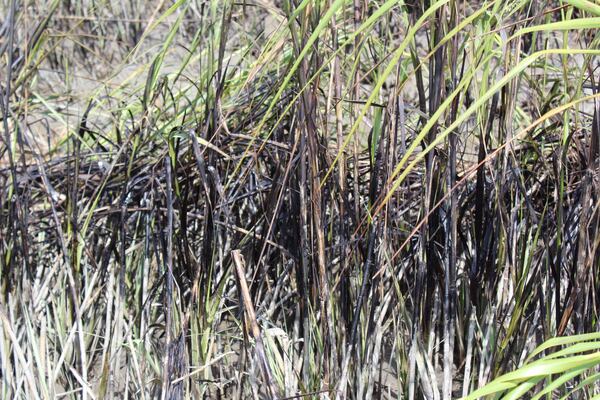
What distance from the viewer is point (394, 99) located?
3.85 feet

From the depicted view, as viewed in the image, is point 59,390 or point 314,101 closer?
point 314,101

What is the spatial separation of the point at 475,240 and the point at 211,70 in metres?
0.49

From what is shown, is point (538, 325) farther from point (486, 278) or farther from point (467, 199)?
point (467, 199)

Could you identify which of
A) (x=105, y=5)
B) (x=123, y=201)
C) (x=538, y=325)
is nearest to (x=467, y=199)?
(x=538, y=325)

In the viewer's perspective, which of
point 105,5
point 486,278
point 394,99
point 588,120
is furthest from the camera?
point 105,5

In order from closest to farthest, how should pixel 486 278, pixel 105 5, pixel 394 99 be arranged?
pixel 394 99 → pixel 486 278 → pixel 105 5

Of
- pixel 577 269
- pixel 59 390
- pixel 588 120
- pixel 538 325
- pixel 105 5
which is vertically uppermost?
pixel 105 5

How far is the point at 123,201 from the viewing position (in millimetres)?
1497

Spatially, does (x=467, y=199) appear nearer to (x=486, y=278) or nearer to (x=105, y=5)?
(x=486, y=278)

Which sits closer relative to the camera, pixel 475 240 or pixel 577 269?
pixel 577 269

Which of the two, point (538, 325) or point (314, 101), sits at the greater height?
point (314, 101)

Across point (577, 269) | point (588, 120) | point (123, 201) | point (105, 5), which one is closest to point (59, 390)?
point (123, 201)

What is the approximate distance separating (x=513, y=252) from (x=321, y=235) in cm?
28

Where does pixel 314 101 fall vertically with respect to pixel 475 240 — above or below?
above
